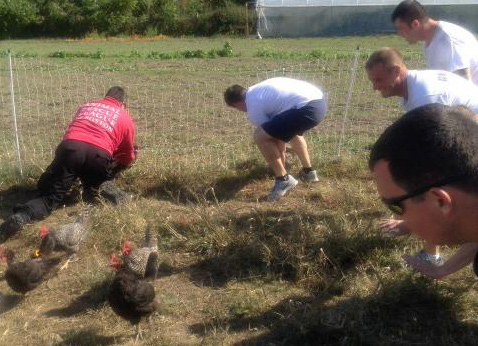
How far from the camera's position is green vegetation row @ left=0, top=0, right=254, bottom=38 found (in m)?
38.3

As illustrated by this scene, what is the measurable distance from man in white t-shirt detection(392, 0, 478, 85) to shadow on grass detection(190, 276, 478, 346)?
2.15m

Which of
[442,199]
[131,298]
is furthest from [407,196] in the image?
→ [131,298]

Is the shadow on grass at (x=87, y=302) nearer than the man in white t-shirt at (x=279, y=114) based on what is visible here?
Yes

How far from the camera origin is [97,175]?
6082 millimetres

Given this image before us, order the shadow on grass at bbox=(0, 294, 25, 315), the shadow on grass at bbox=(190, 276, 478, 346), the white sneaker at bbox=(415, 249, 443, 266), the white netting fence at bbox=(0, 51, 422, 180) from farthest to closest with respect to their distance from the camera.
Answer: the white netting fence at bbox=(0, 51, 422, 180) → the shadow on grass at bbox=(0, 294, 25, 315) → the white sneaker at bbox=(415, 249, 443, 266) → the shadow on grass at bbox=(190, 276, 478, 346)

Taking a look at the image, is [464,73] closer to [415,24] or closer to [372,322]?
[415,24]

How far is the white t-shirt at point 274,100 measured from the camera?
6.07m

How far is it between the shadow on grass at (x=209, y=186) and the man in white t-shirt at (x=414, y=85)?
2.06m

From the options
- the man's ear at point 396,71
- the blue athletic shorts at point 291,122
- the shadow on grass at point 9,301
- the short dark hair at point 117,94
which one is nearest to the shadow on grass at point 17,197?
the short dark hair at point 117,94

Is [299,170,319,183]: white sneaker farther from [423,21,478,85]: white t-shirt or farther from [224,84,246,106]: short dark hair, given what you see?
[423,21,478,85]: white t-shirt

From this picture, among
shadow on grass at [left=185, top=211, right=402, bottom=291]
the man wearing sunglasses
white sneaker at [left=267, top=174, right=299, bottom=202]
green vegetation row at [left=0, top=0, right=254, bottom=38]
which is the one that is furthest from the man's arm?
green vegetation row at [left=0, top=0, right=254, bottom=38]

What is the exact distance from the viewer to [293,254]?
458cm

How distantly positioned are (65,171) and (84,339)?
230 centimetres

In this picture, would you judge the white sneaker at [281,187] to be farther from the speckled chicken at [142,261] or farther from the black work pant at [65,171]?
the speckled chicken at [142,261]
